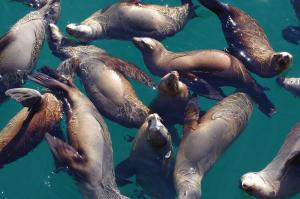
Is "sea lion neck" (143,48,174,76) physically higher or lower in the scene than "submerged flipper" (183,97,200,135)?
higher

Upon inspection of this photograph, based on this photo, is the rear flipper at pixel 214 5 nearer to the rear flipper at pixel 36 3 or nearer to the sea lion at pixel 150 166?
the sea lion at pixel 150 166

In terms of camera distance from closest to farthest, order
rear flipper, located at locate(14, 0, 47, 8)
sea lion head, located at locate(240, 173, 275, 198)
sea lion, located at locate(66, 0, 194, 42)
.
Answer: sea lion head, located at locate(240, 173, 275, 198) → sea lion, located at locate(66, 0, 194, 42) → rear flipper, located at locate(14, 0, 47, 8)

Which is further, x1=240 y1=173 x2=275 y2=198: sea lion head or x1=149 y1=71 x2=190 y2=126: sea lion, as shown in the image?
x1=149 y1=71 x2=190 y2=126: sea lion

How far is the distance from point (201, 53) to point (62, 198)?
308 cm

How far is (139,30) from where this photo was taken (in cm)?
801

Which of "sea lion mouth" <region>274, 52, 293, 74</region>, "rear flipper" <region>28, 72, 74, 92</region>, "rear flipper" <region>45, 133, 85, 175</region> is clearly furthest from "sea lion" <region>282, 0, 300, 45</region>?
"rear flipper" <region>45, 133, 85, 175</region>

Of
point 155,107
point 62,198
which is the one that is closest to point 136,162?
point 155,107

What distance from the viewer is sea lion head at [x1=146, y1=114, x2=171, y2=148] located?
19.9 feet

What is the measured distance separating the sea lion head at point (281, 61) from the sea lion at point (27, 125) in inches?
127

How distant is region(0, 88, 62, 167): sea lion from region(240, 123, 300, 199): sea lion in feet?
9.31

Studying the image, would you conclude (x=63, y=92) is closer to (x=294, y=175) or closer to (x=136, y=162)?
(x=136, y=162)

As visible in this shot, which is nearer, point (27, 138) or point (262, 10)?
point (27, 138)

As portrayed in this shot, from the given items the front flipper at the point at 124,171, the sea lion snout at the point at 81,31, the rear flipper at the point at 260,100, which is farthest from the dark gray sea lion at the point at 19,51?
the rear flipper at the point at 260,100

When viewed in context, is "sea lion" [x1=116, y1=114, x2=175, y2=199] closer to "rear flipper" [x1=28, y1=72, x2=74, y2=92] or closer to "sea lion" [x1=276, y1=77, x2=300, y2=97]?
"rear flipper" [x1=28, y1=72, x2=74, y2=92]
